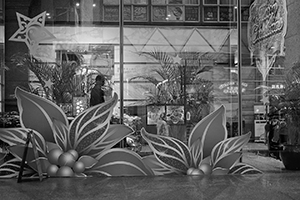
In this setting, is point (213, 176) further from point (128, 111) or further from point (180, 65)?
point (180, 65)

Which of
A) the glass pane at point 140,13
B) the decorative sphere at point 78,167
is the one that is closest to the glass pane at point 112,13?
the glass pane at point 140,13

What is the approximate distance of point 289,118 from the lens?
516 cm

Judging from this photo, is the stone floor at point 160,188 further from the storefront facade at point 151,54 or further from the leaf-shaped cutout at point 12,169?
the storefront facade at point 151,54

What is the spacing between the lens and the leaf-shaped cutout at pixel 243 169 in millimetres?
4840

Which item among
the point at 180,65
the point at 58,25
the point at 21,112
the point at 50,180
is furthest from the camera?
the point at 180,65

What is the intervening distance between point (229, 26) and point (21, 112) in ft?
8.95

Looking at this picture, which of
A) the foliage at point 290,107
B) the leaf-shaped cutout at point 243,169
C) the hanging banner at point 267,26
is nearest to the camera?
the leaf-shaped cutout at point 243,169

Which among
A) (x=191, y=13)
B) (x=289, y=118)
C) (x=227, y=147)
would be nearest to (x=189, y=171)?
(x=227, y=147)

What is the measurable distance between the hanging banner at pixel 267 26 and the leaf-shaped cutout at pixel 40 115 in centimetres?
242

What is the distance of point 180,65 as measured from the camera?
559 cm

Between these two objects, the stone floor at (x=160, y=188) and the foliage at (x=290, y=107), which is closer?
the stone floor at (x=160, y=188)

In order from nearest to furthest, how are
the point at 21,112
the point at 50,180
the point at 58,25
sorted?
1. the point at 50,180
2. the point at 21,112
3. the point at 58,25

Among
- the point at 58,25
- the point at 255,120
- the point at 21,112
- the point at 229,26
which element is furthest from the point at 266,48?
the point at 21,112

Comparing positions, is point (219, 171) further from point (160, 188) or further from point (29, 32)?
point (29, 32)
